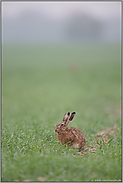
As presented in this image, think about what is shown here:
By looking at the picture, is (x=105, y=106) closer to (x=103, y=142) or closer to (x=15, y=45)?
(x=103, y=142)

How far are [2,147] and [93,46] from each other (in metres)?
40.9

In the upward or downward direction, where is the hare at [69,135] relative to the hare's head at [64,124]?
downward

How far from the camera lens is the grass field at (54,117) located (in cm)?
383

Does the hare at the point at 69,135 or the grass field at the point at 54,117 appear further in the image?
the hare at the point at 69,135

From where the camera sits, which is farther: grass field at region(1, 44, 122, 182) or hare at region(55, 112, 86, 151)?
hare at region(55, 112, 86, 151)

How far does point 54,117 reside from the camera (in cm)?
1036

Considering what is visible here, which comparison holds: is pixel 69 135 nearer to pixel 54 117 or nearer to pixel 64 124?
pixel 64 124

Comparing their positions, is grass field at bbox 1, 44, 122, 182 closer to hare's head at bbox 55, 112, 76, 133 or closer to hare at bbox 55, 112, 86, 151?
hare at bbox 55, 112, 86, 151

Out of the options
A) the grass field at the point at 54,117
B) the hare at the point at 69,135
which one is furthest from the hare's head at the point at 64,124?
the grass field at the point at 54,117

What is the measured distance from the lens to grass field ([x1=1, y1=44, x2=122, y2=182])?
383cm

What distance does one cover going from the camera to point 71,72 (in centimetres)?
2352

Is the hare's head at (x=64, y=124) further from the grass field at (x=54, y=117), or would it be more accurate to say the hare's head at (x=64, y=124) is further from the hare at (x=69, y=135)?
the grass field at (x=54, y=117)

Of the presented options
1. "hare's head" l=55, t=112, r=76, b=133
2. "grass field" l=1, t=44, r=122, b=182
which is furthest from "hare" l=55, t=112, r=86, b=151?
"grass field" l=1, t=44, r=122, b=182

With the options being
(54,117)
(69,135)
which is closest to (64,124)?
(69,135)
